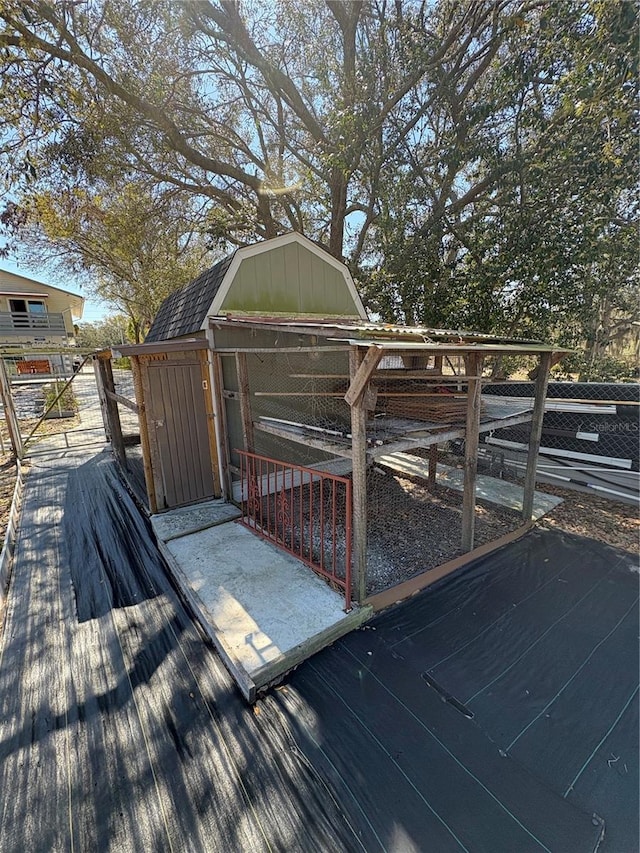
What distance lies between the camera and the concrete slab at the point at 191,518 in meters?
3.89

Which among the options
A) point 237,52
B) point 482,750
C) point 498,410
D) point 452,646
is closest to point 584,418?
point 498,410

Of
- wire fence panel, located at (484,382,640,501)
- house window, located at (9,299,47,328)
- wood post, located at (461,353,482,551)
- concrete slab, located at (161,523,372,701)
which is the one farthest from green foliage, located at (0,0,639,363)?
house window, located at (9,299,47,328)

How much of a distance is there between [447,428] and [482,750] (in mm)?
2389

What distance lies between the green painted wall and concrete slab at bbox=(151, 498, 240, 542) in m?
2.47

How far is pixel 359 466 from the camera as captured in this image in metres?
2.59

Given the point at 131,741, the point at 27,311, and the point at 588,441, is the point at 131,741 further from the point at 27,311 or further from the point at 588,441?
the point at 27,311

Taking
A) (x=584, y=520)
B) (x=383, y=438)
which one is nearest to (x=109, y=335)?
(x=383, y=438)

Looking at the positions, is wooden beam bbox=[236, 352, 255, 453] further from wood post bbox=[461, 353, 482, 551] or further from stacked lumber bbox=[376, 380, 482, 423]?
wood post bbox=[461, 353, 482, 551]

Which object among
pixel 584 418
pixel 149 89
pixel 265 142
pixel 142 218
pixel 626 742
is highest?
pixel 265 142

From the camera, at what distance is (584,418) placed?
4.89 m

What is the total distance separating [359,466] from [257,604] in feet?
4.41

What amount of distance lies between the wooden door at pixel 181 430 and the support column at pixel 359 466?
8.55 feet

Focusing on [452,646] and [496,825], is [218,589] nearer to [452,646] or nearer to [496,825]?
[452,646]

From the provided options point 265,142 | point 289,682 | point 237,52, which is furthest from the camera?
point 265,142
